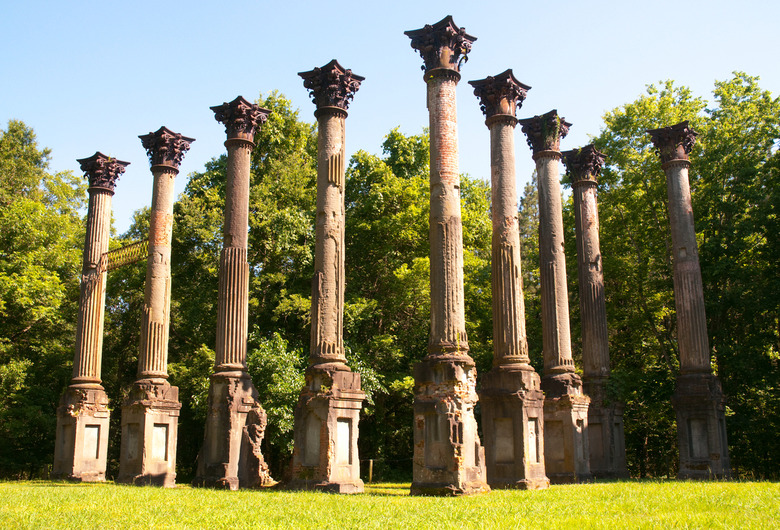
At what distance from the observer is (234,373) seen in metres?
20.7

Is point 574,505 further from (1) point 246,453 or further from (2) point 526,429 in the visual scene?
(1) point 246,453

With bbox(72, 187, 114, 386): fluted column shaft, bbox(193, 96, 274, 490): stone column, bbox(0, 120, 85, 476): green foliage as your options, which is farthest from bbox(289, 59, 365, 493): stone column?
bbox(0, 120, 85, 476): green foliage

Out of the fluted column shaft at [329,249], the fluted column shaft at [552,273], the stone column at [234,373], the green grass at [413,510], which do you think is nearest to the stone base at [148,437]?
the stone column at [234,373]

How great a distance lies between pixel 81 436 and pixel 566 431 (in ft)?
52.4

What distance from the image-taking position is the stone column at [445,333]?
15625mm

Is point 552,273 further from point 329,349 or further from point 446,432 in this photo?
point 446,432

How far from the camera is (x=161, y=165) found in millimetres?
24266

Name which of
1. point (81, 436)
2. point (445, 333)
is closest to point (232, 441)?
point (81, 436)

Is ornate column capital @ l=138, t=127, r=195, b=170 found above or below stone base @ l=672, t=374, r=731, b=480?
above

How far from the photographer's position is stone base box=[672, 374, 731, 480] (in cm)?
2227

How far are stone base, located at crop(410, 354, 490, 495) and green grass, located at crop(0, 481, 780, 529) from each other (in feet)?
2.32

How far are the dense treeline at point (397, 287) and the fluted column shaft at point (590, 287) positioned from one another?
134 inches

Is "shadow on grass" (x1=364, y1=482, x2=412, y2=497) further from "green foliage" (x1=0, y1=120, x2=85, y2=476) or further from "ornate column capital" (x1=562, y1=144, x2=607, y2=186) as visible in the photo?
"green foliage" (x1=0, y1=120, x2=85, y2=476)

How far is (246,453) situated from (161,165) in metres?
10.4
